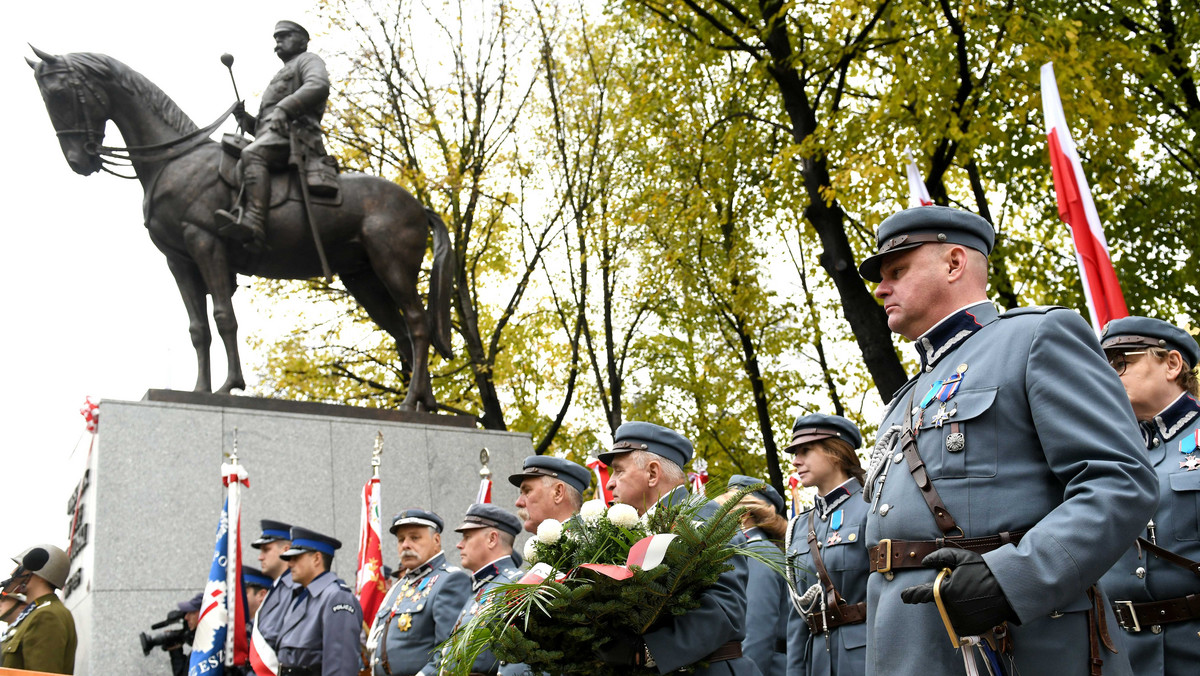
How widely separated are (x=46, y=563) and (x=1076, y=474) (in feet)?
24.8

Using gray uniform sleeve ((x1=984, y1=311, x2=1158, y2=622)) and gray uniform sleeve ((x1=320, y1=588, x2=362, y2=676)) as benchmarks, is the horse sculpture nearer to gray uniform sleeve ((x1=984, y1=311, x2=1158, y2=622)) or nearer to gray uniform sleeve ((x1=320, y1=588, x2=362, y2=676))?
gray uniform sleeve ((x1=320, y1=588, x2=362, y2=676))

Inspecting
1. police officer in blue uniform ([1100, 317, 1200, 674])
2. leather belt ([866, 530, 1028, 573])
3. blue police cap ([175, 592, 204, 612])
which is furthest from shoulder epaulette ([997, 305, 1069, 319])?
blue police cap ([175, 592, 204, 612])

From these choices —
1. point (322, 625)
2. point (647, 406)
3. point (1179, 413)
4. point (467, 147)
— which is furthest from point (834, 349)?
point (1179, 413)

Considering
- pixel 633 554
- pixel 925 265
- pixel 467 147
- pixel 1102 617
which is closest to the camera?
pixel 1102 617

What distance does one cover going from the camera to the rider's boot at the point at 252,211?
10441 millimetres

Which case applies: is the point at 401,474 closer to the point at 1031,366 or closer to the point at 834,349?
the point at 1031,366

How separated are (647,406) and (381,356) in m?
4.78

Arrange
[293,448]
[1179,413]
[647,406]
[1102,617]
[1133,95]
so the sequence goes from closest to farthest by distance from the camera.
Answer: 1. [1102,617]
2. [1179,413]
3. [293,448]
4. [1133,95]
5. [647,406]

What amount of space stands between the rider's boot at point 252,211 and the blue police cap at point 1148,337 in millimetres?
7993

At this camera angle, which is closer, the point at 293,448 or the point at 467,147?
the point at 293,448

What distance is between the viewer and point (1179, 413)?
419cm

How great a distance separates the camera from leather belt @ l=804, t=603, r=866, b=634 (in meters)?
4.72

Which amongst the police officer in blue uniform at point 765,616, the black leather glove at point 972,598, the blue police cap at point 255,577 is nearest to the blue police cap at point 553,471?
the police officer in blue uniform at point 765,616

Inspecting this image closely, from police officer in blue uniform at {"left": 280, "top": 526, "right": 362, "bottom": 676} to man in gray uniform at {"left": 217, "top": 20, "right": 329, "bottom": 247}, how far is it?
12.3 feet
